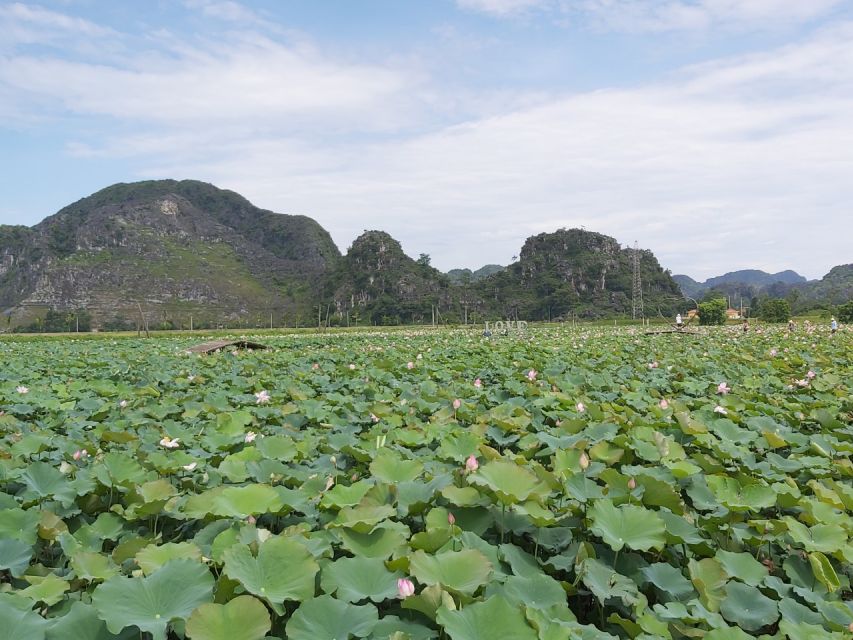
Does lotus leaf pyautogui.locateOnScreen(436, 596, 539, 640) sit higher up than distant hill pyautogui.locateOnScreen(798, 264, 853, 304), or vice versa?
distant hill pyautogui.locateOnScreen(798, 264, 853, 304)

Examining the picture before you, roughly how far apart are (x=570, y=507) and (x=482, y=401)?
2.38 m

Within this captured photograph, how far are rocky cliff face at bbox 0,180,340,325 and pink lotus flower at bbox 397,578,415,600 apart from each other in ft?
350

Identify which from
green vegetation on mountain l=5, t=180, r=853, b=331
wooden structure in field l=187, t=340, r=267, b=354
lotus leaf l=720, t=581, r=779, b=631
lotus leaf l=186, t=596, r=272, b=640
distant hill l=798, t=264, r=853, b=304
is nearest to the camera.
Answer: lotus leaf l=186, t=596, r=272, b=640

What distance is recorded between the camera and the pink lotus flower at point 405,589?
4.07ft

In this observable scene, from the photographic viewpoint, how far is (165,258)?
419 feet

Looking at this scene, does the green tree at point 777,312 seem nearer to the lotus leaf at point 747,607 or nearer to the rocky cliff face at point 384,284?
the rocky cliff face at point 384,284

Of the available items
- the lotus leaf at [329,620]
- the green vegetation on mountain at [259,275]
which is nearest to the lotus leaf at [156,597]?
the lotus leaf at [329,620]

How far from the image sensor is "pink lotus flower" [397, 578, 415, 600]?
1.24 metres

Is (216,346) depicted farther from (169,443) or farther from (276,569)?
(276,569)

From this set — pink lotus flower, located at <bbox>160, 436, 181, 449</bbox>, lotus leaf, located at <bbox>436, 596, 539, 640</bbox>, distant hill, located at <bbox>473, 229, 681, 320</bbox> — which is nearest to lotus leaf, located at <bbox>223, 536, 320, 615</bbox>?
lotus leaf, located at <bbox>436, 596, 539, 640</bbox>

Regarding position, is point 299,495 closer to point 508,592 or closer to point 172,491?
point 172,491

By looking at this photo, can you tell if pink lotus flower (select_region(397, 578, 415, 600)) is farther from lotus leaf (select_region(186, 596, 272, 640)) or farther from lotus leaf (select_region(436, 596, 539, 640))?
lotus leaf (select_region(186, 596, 272, 640))

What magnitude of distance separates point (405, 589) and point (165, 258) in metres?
140

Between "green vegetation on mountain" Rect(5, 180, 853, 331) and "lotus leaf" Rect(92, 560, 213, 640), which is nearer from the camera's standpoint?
"lotus leaf" Rect(92, 560, 213, 640)
